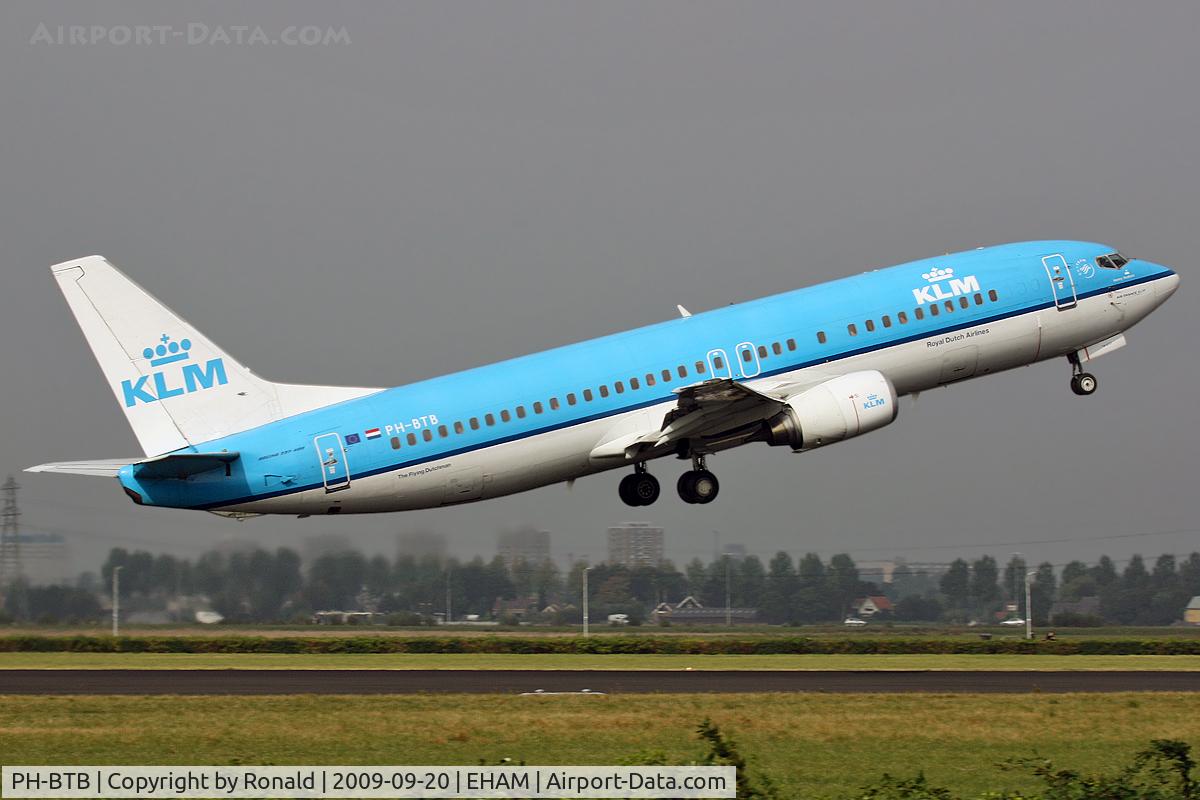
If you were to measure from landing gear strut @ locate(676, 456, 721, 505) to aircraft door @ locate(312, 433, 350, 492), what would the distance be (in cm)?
1139

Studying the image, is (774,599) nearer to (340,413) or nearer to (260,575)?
(260,575)

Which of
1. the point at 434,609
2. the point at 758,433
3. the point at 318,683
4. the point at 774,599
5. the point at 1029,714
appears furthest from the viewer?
the point at 774,599

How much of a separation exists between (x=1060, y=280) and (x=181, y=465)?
29017 millimetres

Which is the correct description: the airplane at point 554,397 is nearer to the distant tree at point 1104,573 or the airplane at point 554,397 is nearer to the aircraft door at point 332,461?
the aircraft door at point 332,461

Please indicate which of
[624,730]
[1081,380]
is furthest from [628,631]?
[624,730]

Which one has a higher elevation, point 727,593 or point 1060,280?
point 1060,280

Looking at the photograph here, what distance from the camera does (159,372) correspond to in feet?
150

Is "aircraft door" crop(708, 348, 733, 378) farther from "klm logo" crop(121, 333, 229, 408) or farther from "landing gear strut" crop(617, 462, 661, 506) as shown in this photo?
"klm logo" crop(121, 333, 229, 408)

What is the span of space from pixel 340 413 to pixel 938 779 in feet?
80.2

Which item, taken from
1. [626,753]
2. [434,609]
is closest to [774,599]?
[434,609]

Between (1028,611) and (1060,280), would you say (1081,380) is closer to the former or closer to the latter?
(1060,280)

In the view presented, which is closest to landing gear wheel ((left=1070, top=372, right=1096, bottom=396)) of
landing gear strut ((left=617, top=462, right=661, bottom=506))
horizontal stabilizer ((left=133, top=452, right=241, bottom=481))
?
landing gear strut ((left=617, top=462, right=661, bottom=506))

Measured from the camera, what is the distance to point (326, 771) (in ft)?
82.1

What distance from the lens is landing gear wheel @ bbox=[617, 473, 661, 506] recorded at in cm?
5106
